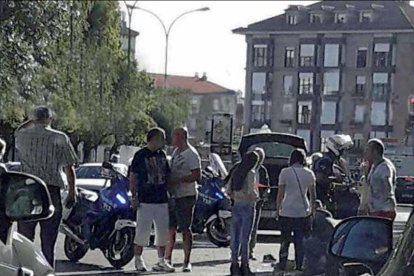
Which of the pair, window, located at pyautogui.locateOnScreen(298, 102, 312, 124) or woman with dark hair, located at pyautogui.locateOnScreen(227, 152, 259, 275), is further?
window, located at pyautogui.locateOnScreen(298, 102, 312, 124)

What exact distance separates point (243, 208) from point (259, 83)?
5087cm

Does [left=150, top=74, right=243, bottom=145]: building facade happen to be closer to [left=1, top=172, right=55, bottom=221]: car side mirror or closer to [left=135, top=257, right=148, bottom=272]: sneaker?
[left=135, top=257, right=148, bottom=272]: sneaker

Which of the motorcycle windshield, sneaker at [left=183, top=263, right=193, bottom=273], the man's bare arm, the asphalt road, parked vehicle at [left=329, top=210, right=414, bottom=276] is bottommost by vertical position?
the asphalt road

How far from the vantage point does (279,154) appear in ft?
61.0

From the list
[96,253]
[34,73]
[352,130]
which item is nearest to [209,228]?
[96,253]

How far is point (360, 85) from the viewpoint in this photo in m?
60.0

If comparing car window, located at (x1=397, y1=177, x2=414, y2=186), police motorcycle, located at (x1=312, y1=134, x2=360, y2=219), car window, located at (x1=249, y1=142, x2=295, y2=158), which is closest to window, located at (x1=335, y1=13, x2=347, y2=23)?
car window, located at (x1=249, y1=142, x2=295, y2=158)

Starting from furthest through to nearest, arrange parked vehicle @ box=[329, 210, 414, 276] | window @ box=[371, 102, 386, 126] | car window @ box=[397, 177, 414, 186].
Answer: window @ box=[371, 102, 386, 126], car window @ box=[397, 177, 414, 186], parked vehicle @ box=[329, 210, 414, 276]

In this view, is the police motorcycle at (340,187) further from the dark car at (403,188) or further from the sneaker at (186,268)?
the sneaker at (186,268)

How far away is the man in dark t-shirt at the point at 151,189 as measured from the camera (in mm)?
12438

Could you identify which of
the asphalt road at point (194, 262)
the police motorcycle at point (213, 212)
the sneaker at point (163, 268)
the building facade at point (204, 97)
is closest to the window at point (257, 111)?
the building facade at point (204, 97)

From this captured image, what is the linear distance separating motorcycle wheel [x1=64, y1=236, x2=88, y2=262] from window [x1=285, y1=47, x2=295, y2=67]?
152 ft

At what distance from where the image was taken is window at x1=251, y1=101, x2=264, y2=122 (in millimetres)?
61750

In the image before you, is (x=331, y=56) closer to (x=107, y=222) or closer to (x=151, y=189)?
(x=107, y=222)
